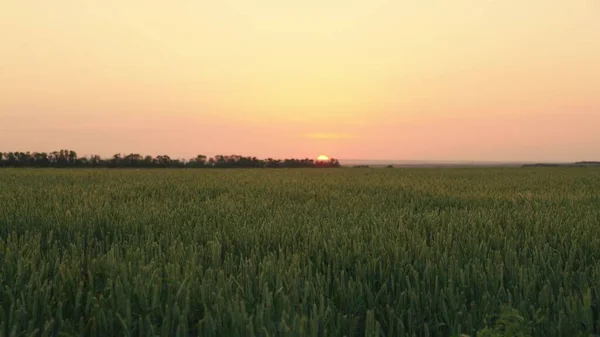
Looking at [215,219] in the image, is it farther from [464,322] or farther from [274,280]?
[464,322]

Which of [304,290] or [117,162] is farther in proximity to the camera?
[117,162]

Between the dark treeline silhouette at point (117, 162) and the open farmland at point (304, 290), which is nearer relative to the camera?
the open farmland at point (304, 290)

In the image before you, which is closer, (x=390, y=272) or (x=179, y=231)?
(x=390, y=272)

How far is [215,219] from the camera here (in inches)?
181

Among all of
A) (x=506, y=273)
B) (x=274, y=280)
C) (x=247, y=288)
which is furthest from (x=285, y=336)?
(x=506, y=273)

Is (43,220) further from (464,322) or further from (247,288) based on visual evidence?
(464,322)

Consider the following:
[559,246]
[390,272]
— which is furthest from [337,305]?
[559,246]

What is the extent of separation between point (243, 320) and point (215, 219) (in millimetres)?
3053

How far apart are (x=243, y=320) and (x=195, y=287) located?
0.50 meters

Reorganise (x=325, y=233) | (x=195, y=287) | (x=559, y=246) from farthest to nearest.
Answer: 1. (x=325, y=233)
2. (x=559, y=246)
3. (x=195, y=287)

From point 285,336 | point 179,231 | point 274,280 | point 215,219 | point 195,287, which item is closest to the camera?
point 285,336

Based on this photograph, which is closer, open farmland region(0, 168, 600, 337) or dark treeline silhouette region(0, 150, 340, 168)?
open farmland region(0, 168, 600, 337)

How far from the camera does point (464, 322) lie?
71.4 inches

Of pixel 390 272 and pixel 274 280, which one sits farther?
pixel 390 272
